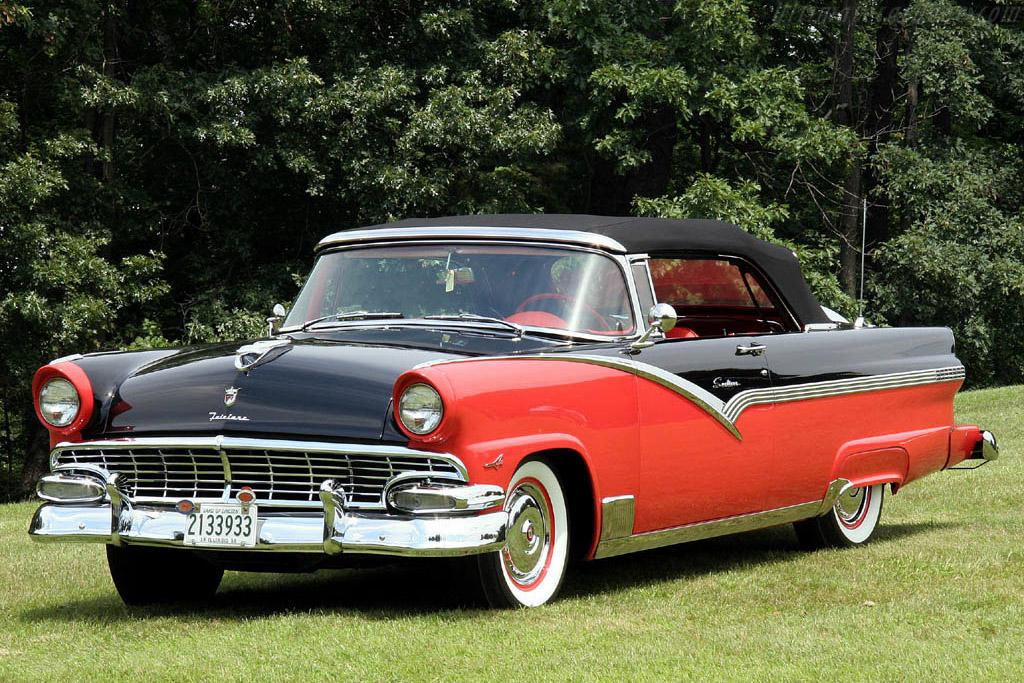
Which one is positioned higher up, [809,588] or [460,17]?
[460,17]

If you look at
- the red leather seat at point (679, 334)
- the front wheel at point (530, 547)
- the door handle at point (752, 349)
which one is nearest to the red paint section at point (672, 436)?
the front wheel at point (530, 547)

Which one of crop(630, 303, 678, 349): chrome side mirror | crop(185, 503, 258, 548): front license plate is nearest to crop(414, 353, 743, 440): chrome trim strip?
crop(630, 303, 678, 349): chrome side mirror

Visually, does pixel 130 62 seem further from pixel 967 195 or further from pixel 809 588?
pixel 809 588

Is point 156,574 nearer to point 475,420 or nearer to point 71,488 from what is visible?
point 71,488

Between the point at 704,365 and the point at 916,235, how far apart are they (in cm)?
2074

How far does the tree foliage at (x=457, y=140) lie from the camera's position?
22.3 metres

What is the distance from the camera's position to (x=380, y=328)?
6.78 metres

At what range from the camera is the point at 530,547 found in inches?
241

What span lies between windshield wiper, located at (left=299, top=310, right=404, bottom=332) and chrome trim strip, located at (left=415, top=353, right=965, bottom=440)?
1.02 m

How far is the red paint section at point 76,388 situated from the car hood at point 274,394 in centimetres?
6

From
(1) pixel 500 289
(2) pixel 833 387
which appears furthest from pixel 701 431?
(2) pixel 833 387

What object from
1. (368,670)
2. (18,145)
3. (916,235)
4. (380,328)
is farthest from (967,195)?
(368,670)

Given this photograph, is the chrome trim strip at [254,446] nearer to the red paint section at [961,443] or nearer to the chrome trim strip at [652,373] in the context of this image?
the chrome trim strip at [652,373]

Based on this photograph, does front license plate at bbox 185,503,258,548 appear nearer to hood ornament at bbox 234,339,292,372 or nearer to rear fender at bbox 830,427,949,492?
hood ornament at bbox 234,339,292,372
